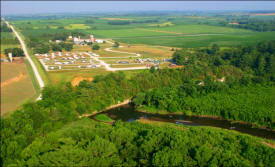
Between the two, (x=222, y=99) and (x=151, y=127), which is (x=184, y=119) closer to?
(x=222, y=99)

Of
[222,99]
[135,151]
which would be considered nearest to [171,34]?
[222,99]

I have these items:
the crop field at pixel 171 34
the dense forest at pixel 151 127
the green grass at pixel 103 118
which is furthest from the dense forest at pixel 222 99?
the crop field at pixel 171 34

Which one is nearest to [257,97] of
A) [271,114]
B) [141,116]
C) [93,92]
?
[271,114]

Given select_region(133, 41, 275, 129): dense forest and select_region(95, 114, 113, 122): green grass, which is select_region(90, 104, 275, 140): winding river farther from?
select_region(133, 41, 275, 129): dense forest

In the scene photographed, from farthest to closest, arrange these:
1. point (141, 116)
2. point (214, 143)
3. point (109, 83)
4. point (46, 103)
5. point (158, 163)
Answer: point (109, 83)
point (141, 116)
point (46, 103)
point (214, 143)
point (158, 163)

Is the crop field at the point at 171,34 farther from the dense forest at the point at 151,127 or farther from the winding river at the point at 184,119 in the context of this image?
the winding river at the point at 184,119

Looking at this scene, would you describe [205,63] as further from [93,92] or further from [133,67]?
[93,92]
